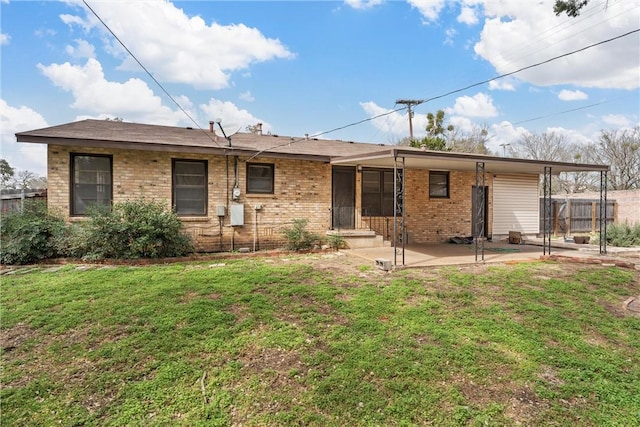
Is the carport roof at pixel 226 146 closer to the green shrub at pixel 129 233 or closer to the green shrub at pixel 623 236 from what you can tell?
the green shrub at pixel 129 233

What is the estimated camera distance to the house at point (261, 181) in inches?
333

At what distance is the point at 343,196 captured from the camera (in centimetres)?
1127

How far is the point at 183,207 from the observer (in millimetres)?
9516

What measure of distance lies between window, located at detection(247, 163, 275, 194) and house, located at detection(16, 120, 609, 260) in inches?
1.1

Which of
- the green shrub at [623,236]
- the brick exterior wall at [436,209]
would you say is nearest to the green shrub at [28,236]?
the brick exterior wall at [436,209]

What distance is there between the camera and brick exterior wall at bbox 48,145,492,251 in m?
8.73

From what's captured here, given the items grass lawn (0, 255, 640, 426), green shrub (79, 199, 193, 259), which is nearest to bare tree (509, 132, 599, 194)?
grass lawn (0, 255, 640, 426)

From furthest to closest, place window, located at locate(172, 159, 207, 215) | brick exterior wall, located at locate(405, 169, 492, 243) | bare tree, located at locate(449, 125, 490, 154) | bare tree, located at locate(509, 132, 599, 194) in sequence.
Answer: bare tree, located at locate(509, 132, 599, 194) → bare tree, located at locate(449, 125, 490, 154) → brick exterior wall, located at locate(405, 169, 492, 243) → window, located at locate(172, 159, 207, 215)

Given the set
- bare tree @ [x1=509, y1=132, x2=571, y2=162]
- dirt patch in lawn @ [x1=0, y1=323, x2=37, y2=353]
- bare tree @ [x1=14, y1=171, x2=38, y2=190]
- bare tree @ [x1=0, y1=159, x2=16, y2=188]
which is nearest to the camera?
dirt patch in lawn @ [x1=0, y1=323, x2=37, y2=353]

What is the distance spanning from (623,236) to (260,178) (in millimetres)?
12497

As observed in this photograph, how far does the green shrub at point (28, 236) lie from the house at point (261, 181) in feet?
2.39

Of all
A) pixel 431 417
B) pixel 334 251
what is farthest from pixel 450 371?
pixel 334 251

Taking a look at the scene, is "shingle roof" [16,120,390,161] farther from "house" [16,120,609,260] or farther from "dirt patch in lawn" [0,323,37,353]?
"dirt patch in lawn" [0,323,37,353]

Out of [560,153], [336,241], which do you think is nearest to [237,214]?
[336,241]
